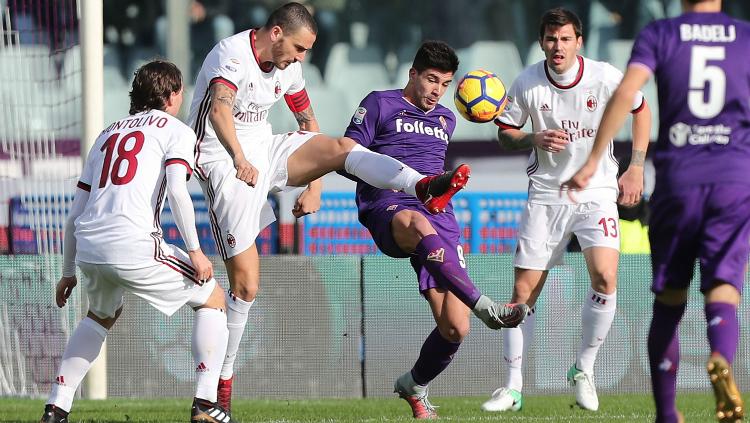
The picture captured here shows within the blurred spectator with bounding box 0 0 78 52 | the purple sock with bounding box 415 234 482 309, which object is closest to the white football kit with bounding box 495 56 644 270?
the purple sock with bounding box 415 234 482 309

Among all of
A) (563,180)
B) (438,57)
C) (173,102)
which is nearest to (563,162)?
(563,180)

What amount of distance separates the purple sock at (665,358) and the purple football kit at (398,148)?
Result: 2.50 meters

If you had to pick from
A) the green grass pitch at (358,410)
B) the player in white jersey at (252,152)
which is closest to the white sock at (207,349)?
the player in white jersey at (252,152)

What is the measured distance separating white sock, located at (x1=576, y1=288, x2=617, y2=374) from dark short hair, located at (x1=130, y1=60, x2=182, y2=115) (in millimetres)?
3409

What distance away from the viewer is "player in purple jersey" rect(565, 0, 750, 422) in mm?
5461

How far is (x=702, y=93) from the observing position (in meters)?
5.49

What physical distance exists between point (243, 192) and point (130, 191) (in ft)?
4.69

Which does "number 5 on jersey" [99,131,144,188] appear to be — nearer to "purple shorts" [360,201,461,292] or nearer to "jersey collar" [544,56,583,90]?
"purple shorts" [360,201,461,292]

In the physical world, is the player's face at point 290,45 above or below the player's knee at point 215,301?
above

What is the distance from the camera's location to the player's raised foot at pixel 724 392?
16.8 ft

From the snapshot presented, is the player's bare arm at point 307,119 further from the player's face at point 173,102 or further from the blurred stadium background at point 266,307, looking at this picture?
the blurred stadium background at point 266,307

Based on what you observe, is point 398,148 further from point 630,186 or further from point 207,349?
point 207,349

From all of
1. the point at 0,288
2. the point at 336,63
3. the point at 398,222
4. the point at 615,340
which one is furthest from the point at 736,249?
the point at 336,63

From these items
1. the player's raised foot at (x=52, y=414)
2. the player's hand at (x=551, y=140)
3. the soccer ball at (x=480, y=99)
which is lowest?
the player's raised foot at (x=52, y=414)
